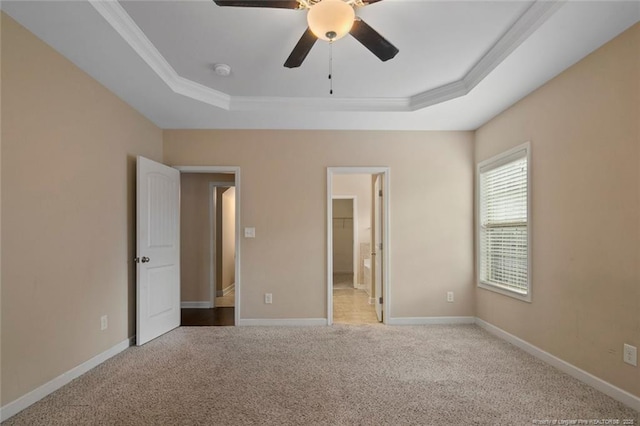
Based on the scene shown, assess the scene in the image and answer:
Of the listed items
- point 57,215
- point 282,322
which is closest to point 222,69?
point 57,215

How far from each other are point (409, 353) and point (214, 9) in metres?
3.31

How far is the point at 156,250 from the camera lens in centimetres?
383

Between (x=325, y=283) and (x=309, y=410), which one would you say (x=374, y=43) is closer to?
(x=309, y=410)

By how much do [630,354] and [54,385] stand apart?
4068mm

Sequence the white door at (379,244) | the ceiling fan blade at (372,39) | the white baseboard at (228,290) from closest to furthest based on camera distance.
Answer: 1. the ceiling fan blade at (372,39)
2. the white door at (379,244)
3. the white baseboard at (228,290)

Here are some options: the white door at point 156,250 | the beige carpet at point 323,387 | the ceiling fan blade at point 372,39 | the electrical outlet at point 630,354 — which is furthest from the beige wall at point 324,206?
the ceiling fan blade at point 372,39

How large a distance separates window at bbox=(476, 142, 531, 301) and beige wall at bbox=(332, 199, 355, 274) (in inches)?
220

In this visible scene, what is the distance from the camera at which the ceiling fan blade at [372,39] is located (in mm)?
1999

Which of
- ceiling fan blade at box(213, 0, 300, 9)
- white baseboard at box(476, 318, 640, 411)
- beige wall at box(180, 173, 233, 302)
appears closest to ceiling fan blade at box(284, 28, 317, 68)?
ceiling fan blade at box(213, 0, 300, 9)

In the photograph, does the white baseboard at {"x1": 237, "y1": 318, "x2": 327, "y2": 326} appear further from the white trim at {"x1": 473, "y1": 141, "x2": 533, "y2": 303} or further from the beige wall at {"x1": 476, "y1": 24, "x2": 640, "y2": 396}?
the beige wall at {"x1": 476, "y1": 24, "x2": 640, "y2": 396}

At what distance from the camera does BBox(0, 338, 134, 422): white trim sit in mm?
2179

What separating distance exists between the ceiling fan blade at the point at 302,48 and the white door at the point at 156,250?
216 cm

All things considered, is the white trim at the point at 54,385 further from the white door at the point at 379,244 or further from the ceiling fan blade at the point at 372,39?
the ceiling fan blade at the point at 372,39

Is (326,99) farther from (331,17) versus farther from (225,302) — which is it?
(225,302)
